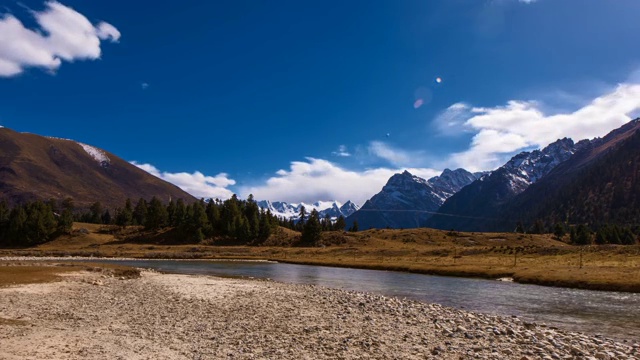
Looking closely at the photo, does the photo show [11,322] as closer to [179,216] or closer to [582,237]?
[179,216]

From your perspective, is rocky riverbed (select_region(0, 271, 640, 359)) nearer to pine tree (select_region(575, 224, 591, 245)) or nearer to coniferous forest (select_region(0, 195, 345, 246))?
coniferous forest (select_region(0, 195, 345, 246))

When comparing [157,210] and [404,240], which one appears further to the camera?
[157,210]

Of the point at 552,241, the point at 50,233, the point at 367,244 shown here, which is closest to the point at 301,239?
the point at 367,244

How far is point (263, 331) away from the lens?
21500 millimetres

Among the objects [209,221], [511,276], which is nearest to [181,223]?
[209,221]

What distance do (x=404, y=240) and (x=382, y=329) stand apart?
492 feet

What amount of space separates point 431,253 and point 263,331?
104 m

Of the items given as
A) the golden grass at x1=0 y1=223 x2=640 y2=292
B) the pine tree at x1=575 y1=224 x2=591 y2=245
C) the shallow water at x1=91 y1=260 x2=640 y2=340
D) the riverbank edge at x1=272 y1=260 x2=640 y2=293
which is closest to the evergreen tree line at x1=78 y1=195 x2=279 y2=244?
the golden grass at x1=0 y1=223 x2=640 y2=292

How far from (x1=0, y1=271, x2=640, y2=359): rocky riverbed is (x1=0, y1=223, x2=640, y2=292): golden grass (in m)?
33.3

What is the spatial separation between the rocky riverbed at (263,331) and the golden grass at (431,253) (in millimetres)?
33288

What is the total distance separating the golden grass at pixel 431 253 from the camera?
57312 millimetres

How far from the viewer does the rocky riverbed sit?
17.2 metres

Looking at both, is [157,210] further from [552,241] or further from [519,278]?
[552,241]

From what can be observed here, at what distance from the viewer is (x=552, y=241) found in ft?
577
